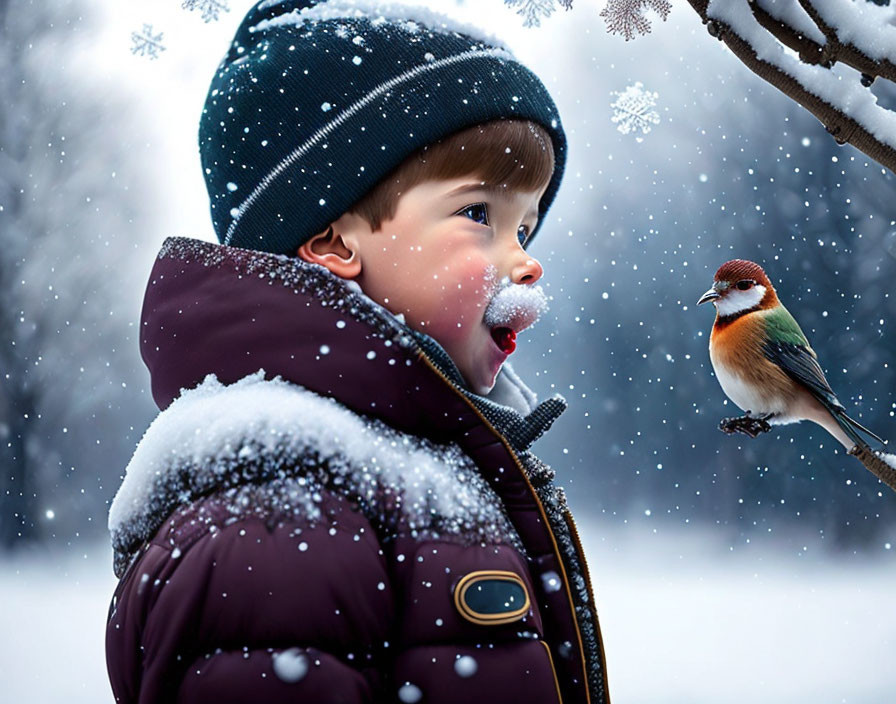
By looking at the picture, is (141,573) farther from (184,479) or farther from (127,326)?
(127,326)

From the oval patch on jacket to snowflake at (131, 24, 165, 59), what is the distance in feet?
1.69

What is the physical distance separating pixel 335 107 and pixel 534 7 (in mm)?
162

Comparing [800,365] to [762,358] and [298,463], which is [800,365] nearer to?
[762,358]

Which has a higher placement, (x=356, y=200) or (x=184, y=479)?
(x=356, y=200)

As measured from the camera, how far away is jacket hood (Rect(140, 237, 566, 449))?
521mm

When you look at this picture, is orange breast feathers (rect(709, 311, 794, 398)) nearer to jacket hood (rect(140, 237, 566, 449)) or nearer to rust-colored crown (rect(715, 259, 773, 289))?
rust-colored crown (rect(715, 259, 773, 289))

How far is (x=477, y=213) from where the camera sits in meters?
0.60

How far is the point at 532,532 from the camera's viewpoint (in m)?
0.54

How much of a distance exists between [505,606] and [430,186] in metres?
0.28

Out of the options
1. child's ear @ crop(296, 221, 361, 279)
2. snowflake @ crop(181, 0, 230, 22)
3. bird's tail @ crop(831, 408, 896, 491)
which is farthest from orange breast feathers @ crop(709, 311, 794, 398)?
snowflake @ crop(181, 0, 230, 22)

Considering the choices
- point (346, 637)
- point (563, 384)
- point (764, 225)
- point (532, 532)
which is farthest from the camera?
point (764, 225)

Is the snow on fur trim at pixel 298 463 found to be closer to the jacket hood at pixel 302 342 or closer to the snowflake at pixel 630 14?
the jacket hood at pixel 302 342

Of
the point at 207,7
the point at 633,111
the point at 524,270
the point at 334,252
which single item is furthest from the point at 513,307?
the point at 207,7

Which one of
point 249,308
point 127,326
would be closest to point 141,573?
point 249,308
